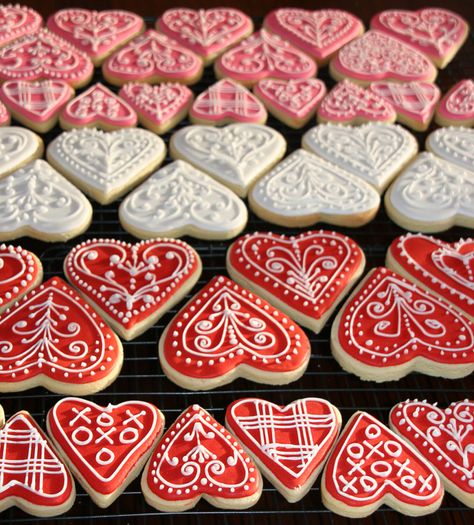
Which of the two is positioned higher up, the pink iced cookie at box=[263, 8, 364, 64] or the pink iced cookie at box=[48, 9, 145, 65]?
the pink iced cookie at box=[263, 8, 364, 64]

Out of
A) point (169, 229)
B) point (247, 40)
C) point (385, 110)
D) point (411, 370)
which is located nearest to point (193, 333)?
point (169, 229)

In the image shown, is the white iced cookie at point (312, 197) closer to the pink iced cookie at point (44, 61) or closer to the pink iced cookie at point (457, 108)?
the pink iced cookie at point (457, 108)

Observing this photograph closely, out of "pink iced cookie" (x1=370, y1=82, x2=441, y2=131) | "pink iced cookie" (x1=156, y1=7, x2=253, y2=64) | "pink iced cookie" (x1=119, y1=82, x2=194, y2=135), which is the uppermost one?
"pink iced cookie" (x1=370, y1=82, x2=441, y2=131)

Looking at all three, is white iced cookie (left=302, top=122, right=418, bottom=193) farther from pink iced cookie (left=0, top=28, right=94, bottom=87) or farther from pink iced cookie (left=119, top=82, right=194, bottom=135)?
pink iced cookie (left=0, top=28, right=94, bottom=87)

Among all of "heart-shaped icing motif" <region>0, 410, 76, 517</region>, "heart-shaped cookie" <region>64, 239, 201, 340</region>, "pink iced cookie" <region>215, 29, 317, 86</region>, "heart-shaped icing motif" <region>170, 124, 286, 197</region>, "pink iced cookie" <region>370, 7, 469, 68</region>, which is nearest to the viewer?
"heart-shaped icing motif" <region>0, 410, 76, 517</region>

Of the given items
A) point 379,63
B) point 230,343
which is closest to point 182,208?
point 230,343

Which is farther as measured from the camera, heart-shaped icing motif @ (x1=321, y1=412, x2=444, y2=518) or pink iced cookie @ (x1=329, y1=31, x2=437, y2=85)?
pink iced cookie @ (x1=329, y1=31, x2=437, y2=85)

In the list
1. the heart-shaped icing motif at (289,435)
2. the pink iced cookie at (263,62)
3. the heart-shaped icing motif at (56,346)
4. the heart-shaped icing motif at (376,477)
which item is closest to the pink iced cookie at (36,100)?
the pink iced cookie at (263,62)

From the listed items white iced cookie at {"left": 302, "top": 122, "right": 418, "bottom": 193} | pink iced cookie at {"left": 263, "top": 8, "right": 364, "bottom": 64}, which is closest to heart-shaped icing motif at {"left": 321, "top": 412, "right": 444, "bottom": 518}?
white iced cookie at {"left": 302, "top": 122, "right": 418, "bottom": 193}
